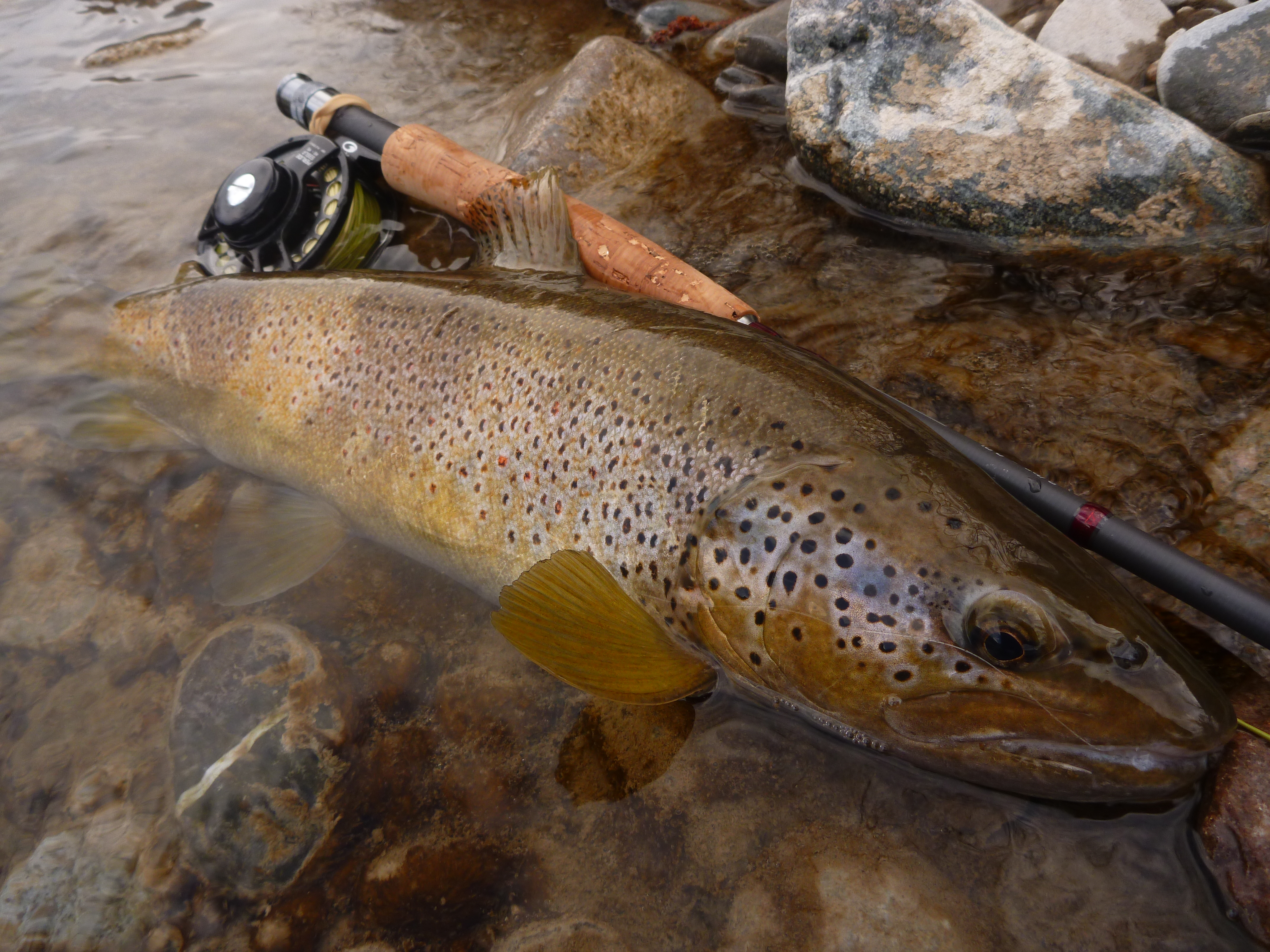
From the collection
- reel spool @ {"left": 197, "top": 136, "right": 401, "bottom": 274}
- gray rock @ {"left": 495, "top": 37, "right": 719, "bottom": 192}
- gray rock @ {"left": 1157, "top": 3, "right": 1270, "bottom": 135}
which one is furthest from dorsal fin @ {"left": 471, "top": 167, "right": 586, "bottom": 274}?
gray rock @ {"left": 1157, "top": 3, "right": 1270, "bottom": 135}

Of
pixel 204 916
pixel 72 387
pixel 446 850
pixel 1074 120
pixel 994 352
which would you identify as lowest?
pixel 204 916

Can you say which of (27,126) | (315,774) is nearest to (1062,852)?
(315,774)

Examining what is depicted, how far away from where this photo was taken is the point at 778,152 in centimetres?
445

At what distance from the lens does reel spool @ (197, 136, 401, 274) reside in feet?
12.1

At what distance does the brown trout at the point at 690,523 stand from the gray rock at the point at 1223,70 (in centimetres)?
282

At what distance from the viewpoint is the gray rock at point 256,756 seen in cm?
235

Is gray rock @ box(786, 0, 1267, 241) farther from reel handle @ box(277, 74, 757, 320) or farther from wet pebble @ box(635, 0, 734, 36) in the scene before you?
wet pebble @ box(635, 0, 734, 36)

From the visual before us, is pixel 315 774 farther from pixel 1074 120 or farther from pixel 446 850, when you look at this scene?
pixel 1074 120

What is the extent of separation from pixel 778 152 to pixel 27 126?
6610 millimetres

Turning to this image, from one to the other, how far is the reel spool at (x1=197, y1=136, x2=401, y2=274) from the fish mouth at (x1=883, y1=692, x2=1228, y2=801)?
361 cm

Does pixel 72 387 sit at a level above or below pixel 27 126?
below

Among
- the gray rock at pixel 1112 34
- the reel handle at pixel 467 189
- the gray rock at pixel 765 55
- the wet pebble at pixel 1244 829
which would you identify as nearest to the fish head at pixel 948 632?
the wet pebble at pixel 1244 829

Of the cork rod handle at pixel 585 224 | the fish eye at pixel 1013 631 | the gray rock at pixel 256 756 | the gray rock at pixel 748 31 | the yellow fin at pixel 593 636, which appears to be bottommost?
the gray rock at pixel 256 756

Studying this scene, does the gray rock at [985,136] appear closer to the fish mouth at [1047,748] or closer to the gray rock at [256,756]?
the fish mouth at [1047,748]
